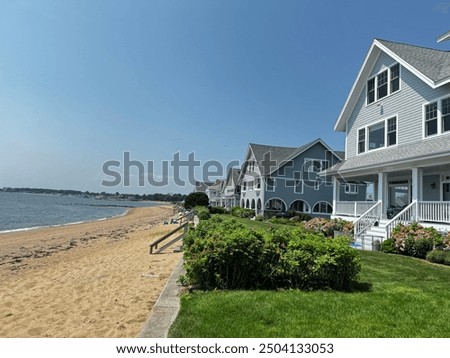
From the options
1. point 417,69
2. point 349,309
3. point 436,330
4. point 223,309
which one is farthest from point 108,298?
point 417,69

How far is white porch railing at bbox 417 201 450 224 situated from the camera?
12320mm

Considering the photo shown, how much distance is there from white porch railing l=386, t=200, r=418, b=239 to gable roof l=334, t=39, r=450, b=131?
5.33 metres

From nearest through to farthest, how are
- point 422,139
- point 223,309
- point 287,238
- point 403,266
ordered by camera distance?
point 223,309, point 287,238, point 403,266, point 422,139

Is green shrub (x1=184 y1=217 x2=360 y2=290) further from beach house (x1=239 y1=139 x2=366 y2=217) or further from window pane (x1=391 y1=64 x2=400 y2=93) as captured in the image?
beach house (x1=239 y1=139 x2=366 y2=217)

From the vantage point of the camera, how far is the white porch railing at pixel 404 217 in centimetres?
1351

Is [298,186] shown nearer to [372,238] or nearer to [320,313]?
[372,238]

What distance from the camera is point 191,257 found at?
6449mm

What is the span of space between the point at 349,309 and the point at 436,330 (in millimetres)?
1166

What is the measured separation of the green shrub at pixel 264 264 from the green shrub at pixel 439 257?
18.7 feet

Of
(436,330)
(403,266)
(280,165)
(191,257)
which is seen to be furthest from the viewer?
(280,165)

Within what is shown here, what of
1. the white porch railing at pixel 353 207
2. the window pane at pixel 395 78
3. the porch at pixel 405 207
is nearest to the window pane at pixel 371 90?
the window pane at pixel 395 78

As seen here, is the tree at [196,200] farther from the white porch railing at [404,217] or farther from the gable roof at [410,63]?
the white porch railing at [404,217]

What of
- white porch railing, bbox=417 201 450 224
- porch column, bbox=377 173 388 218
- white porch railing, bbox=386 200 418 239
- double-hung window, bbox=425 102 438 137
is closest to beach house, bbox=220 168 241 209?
porch column, bbox=377 173 388 218
